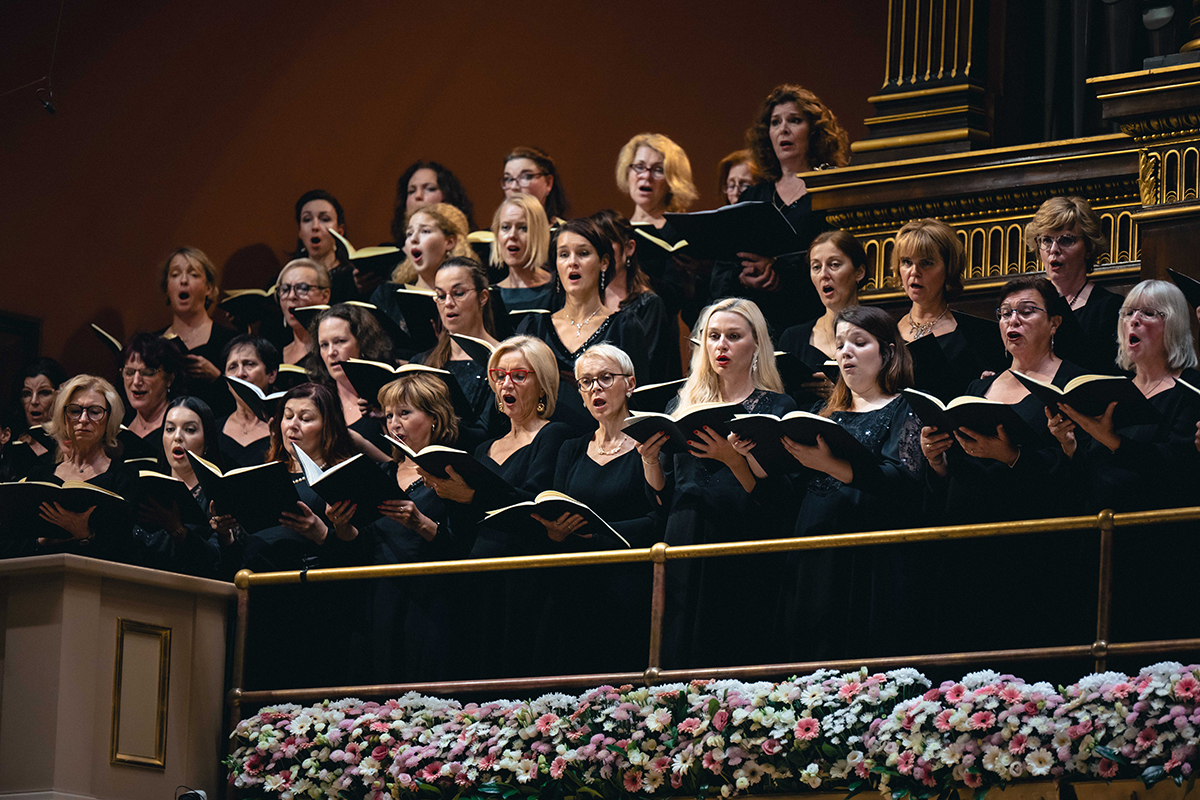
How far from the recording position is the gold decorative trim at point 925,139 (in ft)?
21.8

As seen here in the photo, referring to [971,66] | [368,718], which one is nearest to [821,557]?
[368,718]

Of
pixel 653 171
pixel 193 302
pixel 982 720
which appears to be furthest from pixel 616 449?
pixel 193 302

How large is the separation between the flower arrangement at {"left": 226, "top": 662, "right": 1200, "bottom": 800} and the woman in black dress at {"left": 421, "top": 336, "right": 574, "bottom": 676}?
223mm

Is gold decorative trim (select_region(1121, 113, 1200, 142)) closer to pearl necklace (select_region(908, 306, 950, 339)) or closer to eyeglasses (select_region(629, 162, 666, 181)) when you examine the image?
pearl necklace (select_region(908, 306, 950, 339))

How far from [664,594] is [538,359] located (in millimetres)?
899

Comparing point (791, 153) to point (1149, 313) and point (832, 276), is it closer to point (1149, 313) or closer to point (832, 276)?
point (832, 276)

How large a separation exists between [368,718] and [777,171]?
264 cm

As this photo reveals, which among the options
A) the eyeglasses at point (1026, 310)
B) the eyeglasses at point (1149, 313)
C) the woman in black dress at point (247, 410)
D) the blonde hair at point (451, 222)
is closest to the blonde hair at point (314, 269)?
the blonde hair at point (451, 222)

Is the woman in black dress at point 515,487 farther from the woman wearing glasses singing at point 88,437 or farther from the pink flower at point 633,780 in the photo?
the woman wearing glasses singing at point 88,437

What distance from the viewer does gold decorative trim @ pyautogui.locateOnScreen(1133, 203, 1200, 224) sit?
5617 millimetres

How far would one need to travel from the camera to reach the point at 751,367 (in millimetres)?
5074

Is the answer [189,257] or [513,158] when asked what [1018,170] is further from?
[189,257]

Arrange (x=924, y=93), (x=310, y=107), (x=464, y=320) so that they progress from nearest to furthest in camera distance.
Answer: (x=464, y=320) → (x=924, y=93) → (x=310, y=107)

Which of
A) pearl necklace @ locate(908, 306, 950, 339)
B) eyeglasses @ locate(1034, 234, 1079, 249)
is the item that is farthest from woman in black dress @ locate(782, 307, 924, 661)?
eyeglasses @ locate(1034, 234, 1079, 249)
